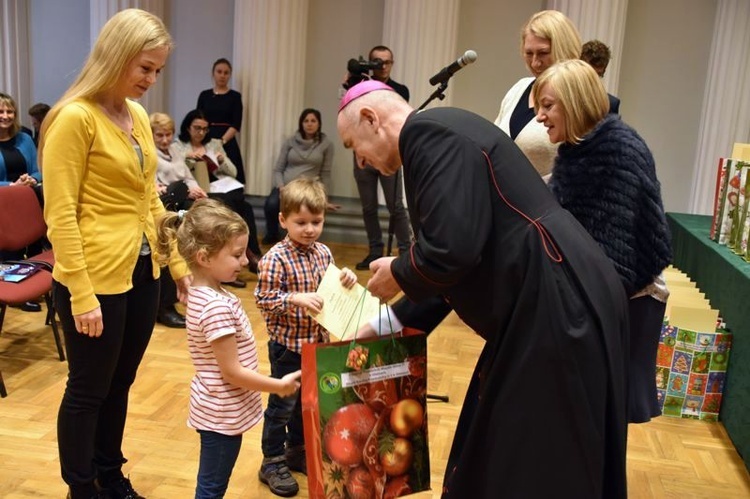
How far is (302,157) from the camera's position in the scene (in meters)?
7.22

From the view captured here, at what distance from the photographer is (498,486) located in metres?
1.68

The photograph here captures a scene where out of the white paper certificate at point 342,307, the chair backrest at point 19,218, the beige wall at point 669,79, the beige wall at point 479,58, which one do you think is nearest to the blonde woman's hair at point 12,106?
the chair backrest at point 19,218

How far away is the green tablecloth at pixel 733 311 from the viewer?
346 cm

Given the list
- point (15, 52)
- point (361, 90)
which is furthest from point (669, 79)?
point (361, 90)

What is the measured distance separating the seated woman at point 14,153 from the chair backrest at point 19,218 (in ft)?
2.08

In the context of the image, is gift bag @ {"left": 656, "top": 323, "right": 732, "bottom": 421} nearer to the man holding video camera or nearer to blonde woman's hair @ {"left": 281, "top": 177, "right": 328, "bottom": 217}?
blonde woman's hair @ {"left": 281, "top": 177, "right": 328, "bottom": 217}

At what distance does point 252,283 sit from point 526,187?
447cm

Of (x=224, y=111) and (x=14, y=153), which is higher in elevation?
(x=224, y=111)

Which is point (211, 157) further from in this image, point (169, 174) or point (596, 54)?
point (596, 54)

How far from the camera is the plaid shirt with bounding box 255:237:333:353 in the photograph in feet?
8.61

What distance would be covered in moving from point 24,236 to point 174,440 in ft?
5.58

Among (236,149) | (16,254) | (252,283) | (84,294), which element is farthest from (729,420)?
(236,149)

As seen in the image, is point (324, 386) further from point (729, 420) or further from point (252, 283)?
point (252, 283)

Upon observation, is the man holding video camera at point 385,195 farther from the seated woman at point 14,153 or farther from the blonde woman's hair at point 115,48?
the blonde woman's hair at point 115,48
